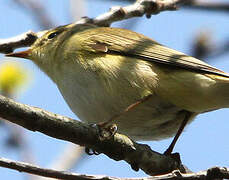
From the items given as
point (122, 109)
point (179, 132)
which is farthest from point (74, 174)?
point (179, 132)

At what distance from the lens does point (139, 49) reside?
180 inches

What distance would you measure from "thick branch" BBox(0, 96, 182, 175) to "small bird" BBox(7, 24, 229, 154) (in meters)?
0.73

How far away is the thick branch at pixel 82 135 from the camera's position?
2.55 metres

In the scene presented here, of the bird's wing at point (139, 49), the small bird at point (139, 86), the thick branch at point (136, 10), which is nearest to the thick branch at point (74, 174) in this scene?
the small bird at point (139, 86)

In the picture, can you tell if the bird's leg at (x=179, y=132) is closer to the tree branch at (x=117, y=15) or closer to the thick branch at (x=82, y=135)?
the thick branch at (x=82, y=135)

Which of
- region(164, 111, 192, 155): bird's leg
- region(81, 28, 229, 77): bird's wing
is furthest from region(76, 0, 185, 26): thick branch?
region(164, 111, 192, 155): bird's leg

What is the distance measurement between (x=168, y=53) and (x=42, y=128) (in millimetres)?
2164

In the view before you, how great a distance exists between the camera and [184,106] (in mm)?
4309

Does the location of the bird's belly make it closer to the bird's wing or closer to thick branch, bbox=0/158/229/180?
the bird's wing

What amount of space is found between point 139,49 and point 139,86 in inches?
20.2

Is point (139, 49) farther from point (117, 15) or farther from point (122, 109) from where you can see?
point (122, 109)

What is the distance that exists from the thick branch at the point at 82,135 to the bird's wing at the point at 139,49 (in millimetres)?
1045

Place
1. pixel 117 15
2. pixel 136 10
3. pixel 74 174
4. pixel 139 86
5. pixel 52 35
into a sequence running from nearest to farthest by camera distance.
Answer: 1. pixel 74 174
2. pixel 139 86
3. pixel 117 15
4. pixel 136 10
5. pixel 52 35

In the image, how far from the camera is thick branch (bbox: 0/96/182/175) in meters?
2.55
